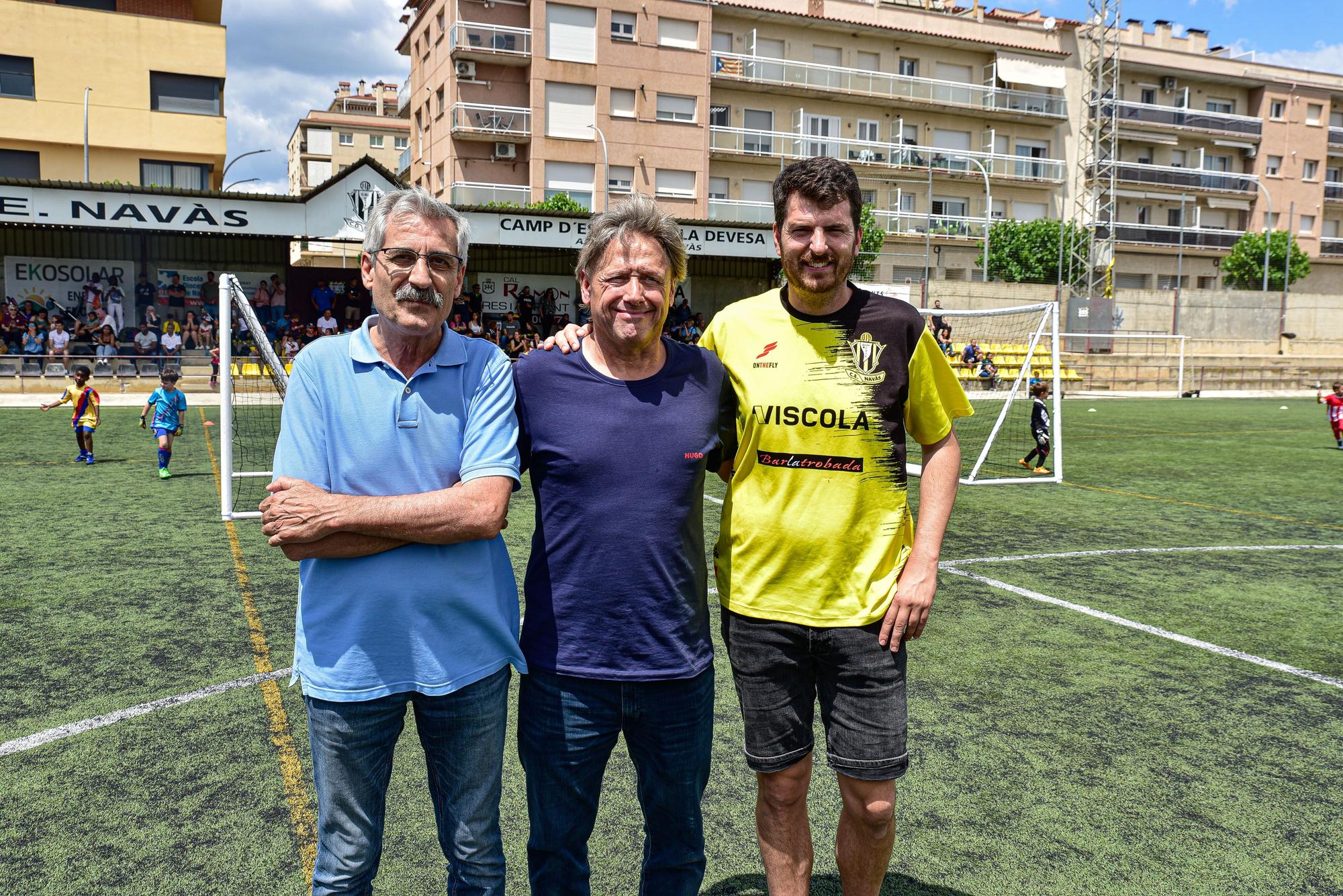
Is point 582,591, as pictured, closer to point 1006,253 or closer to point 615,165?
point 615,165

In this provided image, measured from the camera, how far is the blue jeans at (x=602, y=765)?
254 centimetres

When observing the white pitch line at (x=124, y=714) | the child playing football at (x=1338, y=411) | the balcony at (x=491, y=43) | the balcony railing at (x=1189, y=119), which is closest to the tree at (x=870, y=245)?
the balcony at (x=491, y=43)

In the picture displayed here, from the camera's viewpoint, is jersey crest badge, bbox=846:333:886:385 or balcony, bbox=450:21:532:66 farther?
balcony, bbox=450:21:532:66

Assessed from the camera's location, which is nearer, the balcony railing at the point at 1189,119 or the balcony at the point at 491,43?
the balcony at the point at 491,43

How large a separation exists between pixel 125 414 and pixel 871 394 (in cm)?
2289

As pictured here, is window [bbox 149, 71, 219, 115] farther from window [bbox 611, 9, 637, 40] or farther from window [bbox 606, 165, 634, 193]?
window [bbox 611, 9, 637, 40]

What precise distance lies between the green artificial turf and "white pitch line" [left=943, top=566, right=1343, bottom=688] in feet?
0.36

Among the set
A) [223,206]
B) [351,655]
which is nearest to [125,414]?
[223,206]

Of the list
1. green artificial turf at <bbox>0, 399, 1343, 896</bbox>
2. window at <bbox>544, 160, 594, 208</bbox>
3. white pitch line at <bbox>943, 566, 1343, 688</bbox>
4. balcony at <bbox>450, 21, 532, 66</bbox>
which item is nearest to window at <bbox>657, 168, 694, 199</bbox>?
window at <bbox>544, 160, 594, 208</bbox>

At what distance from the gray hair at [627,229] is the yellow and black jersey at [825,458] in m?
0.37

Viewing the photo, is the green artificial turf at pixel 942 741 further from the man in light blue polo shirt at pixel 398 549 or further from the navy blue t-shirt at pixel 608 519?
the navy blue t-shirt at pixel 608 519

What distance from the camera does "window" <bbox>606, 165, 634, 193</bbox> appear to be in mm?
A: 40906

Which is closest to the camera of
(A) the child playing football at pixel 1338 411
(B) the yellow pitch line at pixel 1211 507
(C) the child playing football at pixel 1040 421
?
(B) the yellow pitch line at pixel 1211 507

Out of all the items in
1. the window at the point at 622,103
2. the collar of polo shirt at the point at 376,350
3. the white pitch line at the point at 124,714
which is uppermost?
the window at the point at 622,103
